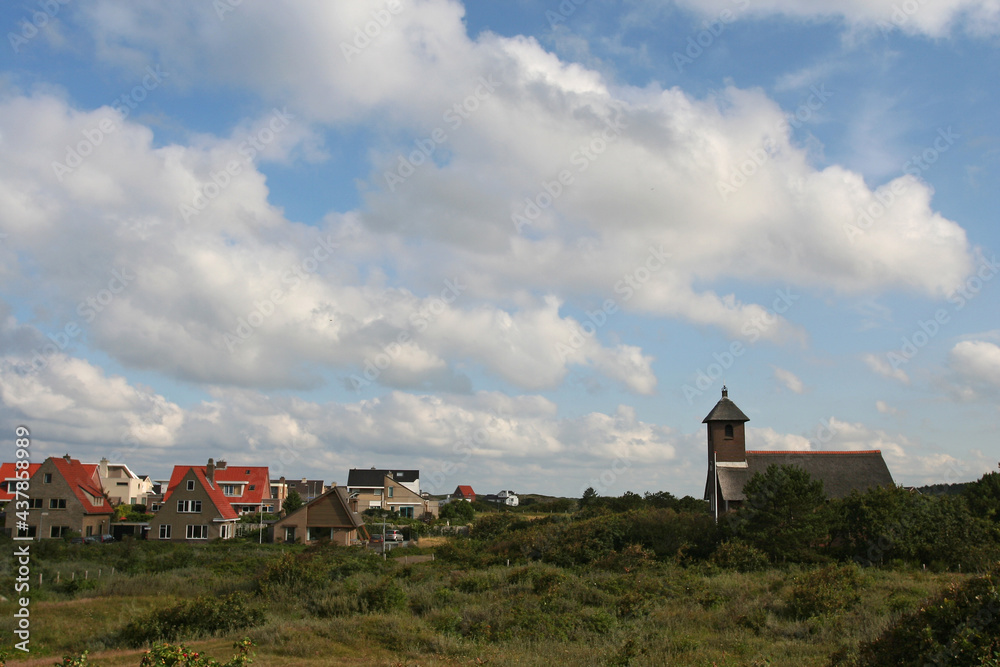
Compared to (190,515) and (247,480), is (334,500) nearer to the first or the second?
(190,515)

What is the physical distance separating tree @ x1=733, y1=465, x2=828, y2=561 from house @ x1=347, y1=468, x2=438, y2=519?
5443cm

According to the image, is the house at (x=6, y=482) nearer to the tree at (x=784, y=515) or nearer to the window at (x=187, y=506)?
the window at (x=187, y=506)

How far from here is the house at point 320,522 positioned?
50875mm

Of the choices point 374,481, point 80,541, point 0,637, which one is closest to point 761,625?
point 0,637

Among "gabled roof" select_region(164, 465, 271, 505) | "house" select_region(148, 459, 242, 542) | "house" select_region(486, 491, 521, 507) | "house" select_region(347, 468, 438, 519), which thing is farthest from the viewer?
"house" select_region(486, 491, 521, 507)

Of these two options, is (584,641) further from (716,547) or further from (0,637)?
(716,547)

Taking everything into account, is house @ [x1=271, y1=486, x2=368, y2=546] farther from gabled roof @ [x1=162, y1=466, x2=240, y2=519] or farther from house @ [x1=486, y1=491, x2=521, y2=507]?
house @ [x1=486, y1=491, x2=521, y2=507]

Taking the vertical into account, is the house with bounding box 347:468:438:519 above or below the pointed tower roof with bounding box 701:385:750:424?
below

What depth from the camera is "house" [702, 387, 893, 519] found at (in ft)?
130

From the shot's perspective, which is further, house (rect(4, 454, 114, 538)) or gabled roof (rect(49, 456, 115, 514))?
gabled roof (rect(49, 456, 115, 514))

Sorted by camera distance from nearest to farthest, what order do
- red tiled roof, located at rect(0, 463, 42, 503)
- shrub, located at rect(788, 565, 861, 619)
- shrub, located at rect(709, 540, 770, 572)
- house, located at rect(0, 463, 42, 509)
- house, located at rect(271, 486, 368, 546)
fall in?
1. shrub, located at rect(788, 565, 861, 619)
2. shrub, located at rect(709, 540, 770, 572)
3. house, located at rect(271, 486, 368, 546)
4. house, located at rect(0, 463, 42, 509)
5. red tiled roof, located at rect(0, 463, 42, 503)

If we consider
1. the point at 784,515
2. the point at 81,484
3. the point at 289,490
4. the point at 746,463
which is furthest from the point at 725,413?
the point at 289,490

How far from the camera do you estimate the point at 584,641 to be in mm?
16844

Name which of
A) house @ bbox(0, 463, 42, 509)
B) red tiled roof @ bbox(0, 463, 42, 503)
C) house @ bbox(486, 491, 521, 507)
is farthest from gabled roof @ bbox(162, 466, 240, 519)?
house @ bbox(486, 491, 521, 507)
